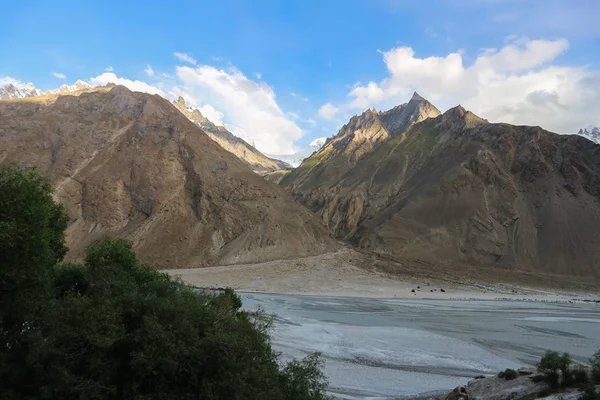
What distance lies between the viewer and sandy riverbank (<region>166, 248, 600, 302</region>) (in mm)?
63500

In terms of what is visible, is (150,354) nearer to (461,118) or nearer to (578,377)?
(578,377)

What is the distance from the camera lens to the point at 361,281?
69812 millimetres

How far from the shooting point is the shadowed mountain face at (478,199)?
93.4 meters

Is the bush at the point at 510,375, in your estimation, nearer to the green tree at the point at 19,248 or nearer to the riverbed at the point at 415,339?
the riverbed at the point at 415,339

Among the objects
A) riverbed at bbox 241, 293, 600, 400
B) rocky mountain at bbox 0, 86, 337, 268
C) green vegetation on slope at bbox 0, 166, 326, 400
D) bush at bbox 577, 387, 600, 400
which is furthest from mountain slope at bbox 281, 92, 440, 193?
green vegetation on slope at bbox 0, 166, 326, 400

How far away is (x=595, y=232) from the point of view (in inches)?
3671

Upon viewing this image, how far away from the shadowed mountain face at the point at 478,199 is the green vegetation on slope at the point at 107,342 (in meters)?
85.5

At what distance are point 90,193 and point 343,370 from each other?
73155 mm

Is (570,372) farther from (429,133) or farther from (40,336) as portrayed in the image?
(429,133)

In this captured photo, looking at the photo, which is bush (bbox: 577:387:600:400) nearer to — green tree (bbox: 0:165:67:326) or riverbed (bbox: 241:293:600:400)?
riverbed (bbox: 241:293:600:400)

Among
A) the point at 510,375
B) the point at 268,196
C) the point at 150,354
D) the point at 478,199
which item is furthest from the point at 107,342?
the point at 478,199

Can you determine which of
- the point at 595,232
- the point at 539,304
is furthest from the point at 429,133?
the point at 539,304

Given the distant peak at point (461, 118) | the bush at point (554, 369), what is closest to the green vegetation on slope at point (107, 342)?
the bush at point (554, 369)

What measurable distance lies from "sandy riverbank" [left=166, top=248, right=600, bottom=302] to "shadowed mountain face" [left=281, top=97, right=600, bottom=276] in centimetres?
Result: 1482
